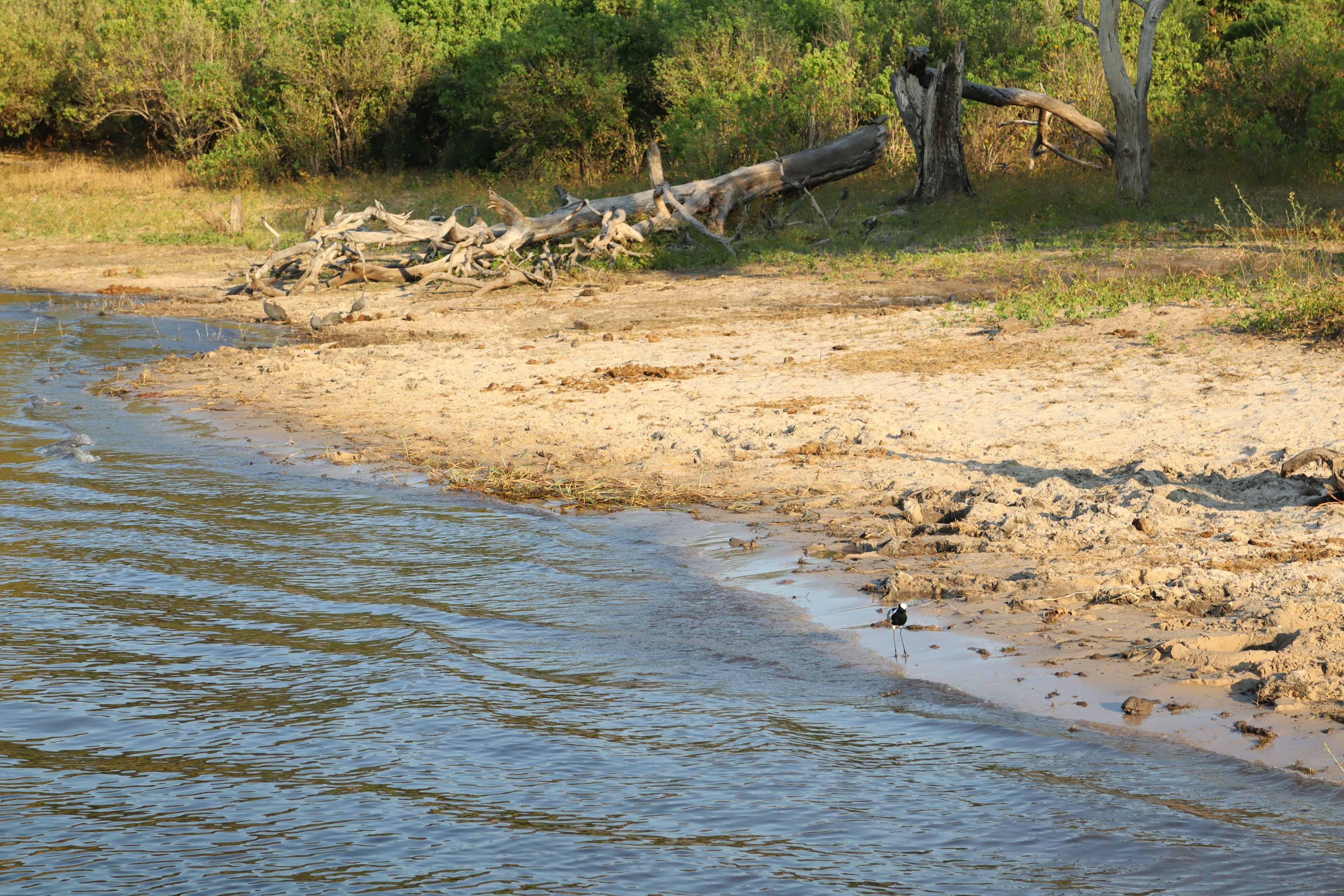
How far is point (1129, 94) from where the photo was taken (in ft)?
53.3

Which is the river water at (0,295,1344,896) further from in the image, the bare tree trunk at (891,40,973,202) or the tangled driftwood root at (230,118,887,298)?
the bare tree trunk at (891,40,973,202)

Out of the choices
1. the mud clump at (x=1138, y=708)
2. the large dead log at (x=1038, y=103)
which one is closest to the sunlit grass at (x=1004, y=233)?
the large dead log at (x=1038, y=103)

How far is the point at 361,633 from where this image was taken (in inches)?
203

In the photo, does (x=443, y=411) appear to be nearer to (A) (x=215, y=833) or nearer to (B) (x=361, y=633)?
(B) (x=361, y=633)

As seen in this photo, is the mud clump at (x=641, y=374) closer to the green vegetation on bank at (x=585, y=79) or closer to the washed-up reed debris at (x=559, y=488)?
the washed-up reed debris at (x=559, y=488)

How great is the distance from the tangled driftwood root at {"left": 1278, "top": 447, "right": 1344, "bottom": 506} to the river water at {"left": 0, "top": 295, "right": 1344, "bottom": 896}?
8.63 ft

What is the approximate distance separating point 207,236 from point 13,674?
19192 millimetres

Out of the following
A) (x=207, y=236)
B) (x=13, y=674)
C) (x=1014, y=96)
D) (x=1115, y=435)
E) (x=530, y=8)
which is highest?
(x=530, y=8)

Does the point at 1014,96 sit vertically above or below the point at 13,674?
above

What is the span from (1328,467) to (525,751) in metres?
4.35

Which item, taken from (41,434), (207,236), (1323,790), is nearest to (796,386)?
(41,434)

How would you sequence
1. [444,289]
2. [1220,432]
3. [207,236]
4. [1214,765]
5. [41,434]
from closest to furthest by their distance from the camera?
[1214,765]
[1220,432]
[41,434]
[444,289]
[207,236]

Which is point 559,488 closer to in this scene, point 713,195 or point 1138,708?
point 1138,708

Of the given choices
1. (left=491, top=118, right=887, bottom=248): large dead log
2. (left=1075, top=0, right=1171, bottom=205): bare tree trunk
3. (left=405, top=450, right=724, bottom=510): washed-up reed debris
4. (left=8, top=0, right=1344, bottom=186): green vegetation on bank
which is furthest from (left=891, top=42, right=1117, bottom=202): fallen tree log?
(left=405, top=450, right=724, bottom=510): washed-up reed debris
